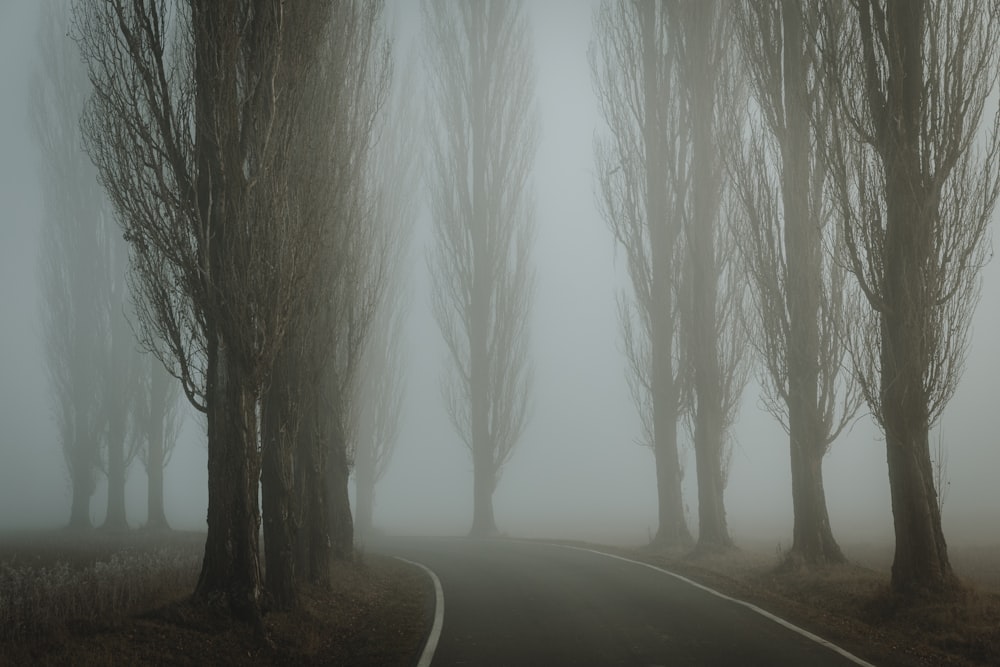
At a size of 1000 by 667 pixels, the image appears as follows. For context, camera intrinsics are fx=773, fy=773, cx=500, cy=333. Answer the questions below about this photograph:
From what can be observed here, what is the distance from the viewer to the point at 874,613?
9.22 m

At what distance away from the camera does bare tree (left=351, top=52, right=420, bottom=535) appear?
96.9 ft

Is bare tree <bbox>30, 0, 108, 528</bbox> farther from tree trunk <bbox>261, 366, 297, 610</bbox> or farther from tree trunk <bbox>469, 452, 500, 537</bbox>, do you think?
tree trunk <bbox>261, 366, 297, 610</bbox>

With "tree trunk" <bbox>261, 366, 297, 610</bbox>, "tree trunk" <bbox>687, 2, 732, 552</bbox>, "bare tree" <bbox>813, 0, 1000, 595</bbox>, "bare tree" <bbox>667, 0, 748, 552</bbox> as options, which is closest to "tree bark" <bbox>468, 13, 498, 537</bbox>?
"bare tree" <bbox>667, 0, 748, 552</bbox>

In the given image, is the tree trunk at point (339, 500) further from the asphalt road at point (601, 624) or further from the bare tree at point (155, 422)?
the bare tree at point (155, 422)

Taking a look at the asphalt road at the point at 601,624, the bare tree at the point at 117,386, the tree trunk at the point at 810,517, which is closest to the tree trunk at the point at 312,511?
the asphalt road at the point at 601,624

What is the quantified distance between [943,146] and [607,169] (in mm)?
12024

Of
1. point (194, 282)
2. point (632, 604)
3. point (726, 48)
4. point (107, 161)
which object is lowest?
point (632, 604)

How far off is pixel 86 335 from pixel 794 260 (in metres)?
25.7

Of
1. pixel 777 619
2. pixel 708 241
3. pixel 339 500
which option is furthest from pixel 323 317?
pixel 708 241

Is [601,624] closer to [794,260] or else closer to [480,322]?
[794,260]

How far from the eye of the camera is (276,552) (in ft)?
32.7

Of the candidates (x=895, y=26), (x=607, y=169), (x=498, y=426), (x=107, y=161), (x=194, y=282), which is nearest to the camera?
(x=194, y=282)

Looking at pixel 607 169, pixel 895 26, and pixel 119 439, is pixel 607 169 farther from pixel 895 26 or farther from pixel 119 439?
pixel 119 439

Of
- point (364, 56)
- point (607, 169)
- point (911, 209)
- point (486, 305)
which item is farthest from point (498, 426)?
point (911, 209)
